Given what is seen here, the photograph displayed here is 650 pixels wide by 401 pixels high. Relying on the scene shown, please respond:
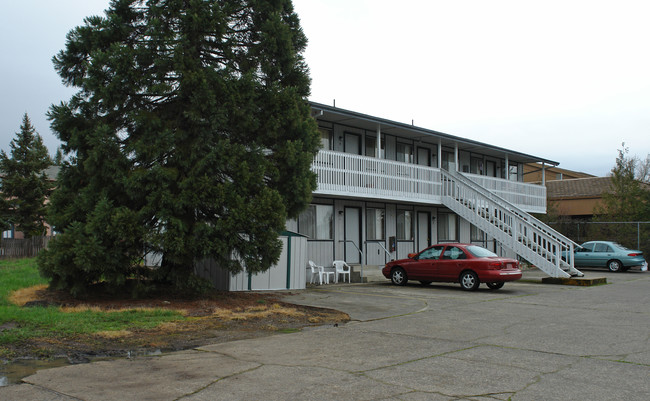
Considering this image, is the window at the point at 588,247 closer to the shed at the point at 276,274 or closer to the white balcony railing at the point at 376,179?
the white balcony railing at the point at 376,179

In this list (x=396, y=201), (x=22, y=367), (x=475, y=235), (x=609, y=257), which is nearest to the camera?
(x=22, y=367)

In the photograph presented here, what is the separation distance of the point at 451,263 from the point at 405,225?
778cm

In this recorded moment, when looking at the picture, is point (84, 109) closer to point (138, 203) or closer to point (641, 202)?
point (138, 203)

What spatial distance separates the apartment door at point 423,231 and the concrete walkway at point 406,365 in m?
13.8

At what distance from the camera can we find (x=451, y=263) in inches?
674

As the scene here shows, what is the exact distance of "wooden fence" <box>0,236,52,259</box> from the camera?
27.4 m

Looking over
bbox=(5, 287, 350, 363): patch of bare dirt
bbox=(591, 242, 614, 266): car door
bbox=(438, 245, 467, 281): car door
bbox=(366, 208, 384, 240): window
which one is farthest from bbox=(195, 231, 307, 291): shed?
bbox=(591, 242, 614, 266): car door

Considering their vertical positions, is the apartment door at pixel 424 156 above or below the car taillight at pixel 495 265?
above

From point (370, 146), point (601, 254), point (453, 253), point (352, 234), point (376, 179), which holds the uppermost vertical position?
point (370, 146)

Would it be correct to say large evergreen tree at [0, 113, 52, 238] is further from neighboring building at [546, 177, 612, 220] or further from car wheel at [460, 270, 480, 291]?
neighboring building at [546, 177, 612, 220]

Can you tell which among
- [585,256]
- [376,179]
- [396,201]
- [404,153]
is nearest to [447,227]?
[404,153]

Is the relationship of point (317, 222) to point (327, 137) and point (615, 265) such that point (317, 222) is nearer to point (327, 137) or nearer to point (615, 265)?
point (327, 137)

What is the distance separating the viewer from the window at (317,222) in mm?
20312

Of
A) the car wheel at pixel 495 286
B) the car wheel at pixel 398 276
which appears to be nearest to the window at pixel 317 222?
the car wheel at pixel 398 276
